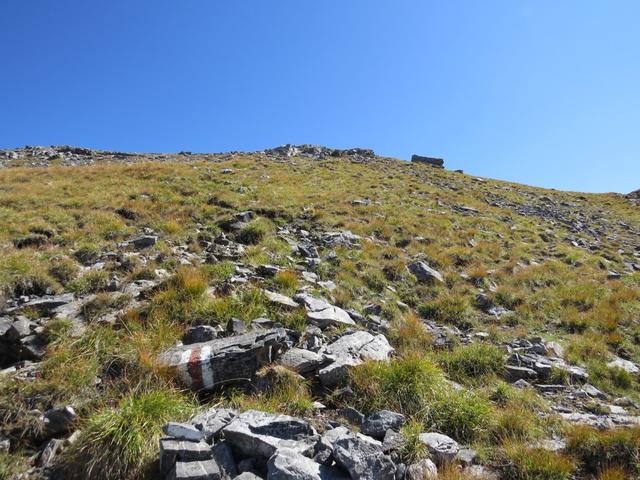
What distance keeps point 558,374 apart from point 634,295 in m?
7.22

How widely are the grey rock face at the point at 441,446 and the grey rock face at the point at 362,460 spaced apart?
77cm

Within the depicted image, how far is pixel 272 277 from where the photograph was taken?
10.0 m

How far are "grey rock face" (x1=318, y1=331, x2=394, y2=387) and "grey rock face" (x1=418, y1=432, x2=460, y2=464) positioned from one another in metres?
1.73

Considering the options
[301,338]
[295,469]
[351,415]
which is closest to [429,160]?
[301,338]

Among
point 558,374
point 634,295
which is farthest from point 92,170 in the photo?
point 634,295

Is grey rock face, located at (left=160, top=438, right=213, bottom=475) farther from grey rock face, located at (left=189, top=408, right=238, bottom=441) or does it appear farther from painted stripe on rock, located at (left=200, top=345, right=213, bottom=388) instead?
painted stripe on rock, located at (left=200, top=345, right=213, bottom=388)

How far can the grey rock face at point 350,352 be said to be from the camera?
20.9 feet

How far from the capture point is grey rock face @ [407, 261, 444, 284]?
12154mm

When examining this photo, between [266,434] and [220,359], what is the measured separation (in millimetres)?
1638

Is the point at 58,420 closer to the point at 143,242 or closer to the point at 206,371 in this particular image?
the point at 206,371

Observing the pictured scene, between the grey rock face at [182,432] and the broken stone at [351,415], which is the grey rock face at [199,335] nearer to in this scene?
the grey rock face at [182,432]

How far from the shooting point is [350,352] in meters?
6.97

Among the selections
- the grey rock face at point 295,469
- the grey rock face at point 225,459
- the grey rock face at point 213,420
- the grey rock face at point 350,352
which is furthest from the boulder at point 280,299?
the grey rock face at point 295,469

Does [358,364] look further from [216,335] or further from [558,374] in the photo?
[558,374]
